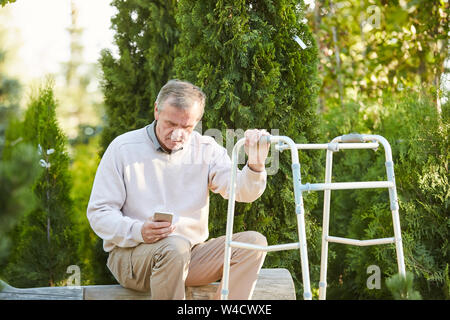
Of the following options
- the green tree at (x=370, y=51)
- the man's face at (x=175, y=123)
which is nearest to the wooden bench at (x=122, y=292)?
the man's face at (x=175, y=123)

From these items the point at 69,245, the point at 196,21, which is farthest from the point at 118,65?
the point at 69,245

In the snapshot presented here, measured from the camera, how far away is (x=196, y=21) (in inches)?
131

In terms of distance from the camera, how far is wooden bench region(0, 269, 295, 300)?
8.45ft

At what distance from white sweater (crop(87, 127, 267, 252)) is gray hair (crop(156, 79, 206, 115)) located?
242 mm

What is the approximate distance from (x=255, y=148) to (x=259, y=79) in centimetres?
104

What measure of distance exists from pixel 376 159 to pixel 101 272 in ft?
7.90

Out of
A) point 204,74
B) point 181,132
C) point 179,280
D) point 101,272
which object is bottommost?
point 101,272

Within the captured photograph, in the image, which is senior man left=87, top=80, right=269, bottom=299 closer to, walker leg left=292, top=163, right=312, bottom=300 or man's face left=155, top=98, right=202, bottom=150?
man's face left=155, top=98, right=202, bottom=150

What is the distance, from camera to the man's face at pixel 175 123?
8.56 ft

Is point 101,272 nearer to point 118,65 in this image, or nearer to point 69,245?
point 69,245

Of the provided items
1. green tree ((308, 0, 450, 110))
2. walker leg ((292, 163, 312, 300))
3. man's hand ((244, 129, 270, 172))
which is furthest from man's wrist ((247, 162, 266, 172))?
green tree ((308, 0, 450, 110))

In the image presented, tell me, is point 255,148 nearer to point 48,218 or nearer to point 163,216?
point 163,216

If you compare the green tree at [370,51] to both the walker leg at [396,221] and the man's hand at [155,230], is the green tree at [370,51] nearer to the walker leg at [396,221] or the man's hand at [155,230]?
the walker leg at [396,221]

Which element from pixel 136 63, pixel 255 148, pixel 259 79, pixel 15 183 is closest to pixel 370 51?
pixel 136 63
